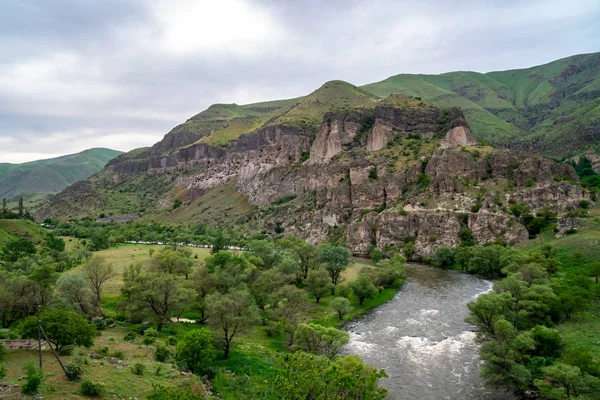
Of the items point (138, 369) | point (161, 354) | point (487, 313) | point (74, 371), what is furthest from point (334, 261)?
point (74, 371)

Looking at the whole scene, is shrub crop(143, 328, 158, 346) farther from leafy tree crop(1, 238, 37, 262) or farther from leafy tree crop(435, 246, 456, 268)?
leafy tree crop(435, 246, 456, 268)

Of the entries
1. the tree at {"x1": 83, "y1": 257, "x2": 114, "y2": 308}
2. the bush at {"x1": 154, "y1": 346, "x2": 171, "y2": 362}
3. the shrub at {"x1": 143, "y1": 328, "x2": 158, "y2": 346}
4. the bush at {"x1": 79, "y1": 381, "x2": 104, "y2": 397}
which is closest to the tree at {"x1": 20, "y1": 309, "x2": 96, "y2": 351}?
the bush at {"x1": 154, "y1": 346, "x2": 171, "y2": 362}

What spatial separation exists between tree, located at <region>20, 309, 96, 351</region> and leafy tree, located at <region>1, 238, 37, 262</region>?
49.9 meters

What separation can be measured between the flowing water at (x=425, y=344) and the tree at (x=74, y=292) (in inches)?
1184

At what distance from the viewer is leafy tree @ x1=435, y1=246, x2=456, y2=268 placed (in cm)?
9075

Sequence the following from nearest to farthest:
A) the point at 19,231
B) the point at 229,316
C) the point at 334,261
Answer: the point at 229,316 → the point at 334,261 → the point at 19,231

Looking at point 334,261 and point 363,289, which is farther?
point 334,261

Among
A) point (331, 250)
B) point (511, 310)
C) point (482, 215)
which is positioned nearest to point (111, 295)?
point (331, 250)

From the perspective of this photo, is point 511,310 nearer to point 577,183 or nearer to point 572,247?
point 572,247

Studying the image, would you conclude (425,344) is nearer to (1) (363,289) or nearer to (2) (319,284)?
(1) (363,289)

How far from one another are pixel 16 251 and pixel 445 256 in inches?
3665

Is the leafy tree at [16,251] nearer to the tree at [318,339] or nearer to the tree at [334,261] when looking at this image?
the tree at [334,261]

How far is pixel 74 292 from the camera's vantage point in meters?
42.2

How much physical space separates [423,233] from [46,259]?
89.0 m
